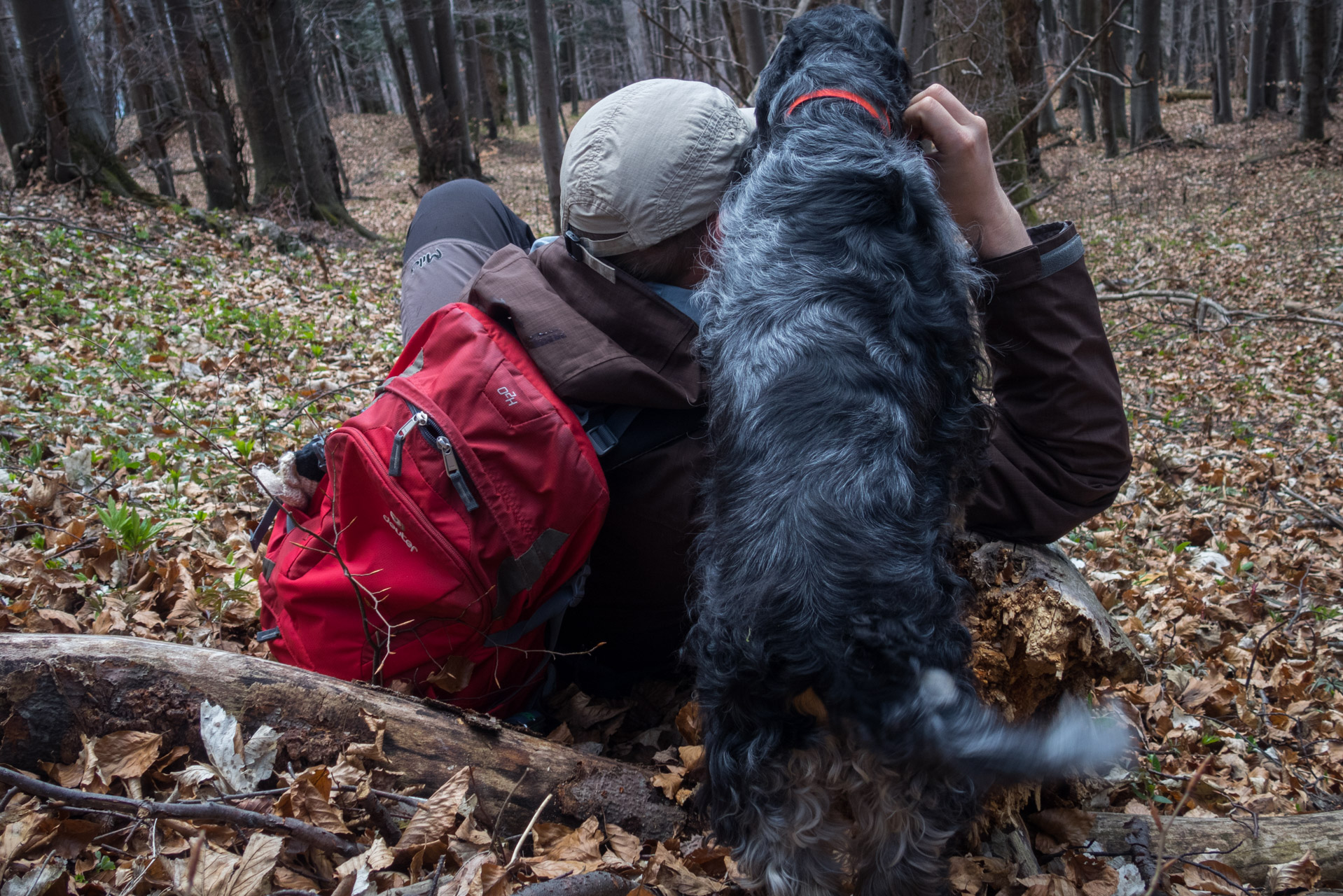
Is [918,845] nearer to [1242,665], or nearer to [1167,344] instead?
[1242,665]

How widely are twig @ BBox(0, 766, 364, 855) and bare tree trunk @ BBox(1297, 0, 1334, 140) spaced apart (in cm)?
2039

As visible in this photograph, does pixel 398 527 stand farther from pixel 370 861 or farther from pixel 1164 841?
pixel 1164 841

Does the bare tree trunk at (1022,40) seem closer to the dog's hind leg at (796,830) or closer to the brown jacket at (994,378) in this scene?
the brown jacket at (994,378)

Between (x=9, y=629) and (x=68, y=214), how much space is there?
8032 millimetres

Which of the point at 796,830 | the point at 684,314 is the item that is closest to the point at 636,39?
the point at 684,314

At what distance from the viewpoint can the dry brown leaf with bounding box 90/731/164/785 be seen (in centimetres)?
177

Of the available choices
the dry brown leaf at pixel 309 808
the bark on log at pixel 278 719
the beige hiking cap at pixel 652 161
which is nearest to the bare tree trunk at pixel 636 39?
the beige hiking cap at pixel 652 161

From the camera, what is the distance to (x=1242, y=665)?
3.31 meters

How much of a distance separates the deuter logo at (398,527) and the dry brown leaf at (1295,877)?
223cm

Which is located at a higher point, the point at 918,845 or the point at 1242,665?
the point at 918,845

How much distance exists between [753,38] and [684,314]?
5643mm

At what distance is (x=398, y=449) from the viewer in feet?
6.26

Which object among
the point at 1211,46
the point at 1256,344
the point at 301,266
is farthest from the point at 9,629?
the point at 1211,46

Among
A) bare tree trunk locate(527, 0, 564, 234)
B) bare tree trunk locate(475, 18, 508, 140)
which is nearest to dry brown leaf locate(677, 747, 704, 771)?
bare tree trunk locate(527, 0, 564, 234)
